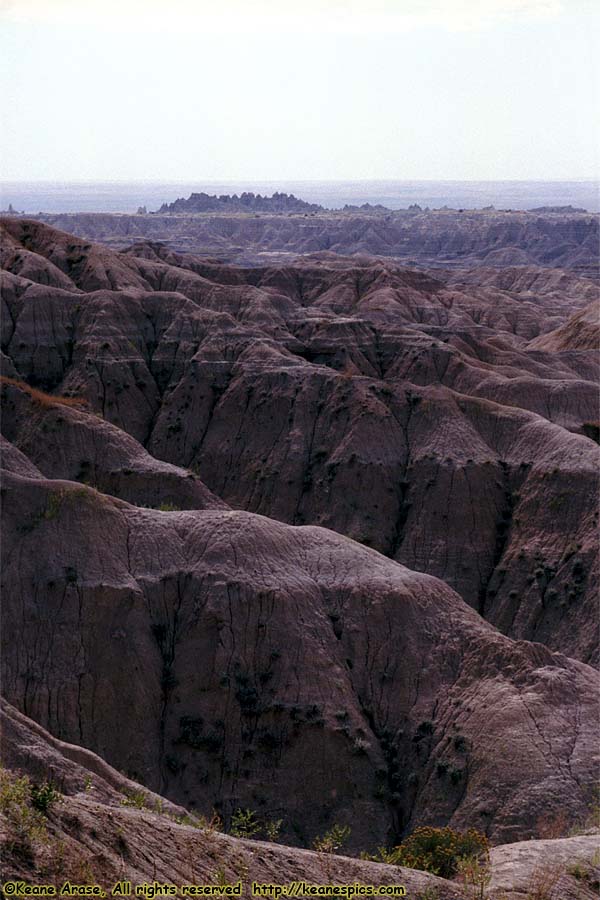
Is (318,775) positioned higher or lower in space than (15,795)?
lower

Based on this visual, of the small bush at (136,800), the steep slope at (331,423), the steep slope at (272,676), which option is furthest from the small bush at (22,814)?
the steep slope at (331,423)

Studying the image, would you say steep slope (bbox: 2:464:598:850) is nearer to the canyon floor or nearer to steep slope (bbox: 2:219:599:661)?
the canyon floor

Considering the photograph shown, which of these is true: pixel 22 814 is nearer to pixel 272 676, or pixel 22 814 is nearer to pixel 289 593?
pixel 272 676

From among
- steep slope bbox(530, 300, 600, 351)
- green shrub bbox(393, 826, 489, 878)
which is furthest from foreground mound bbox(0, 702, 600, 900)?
steep slope bbox(530, 300, 600, 351)

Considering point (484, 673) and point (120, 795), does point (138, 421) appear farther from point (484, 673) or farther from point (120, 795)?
point (120, 795)

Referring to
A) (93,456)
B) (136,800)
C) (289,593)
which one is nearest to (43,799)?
(136,800)

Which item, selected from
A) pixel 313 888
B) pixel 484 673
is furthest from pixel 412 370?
pixel 313 888
